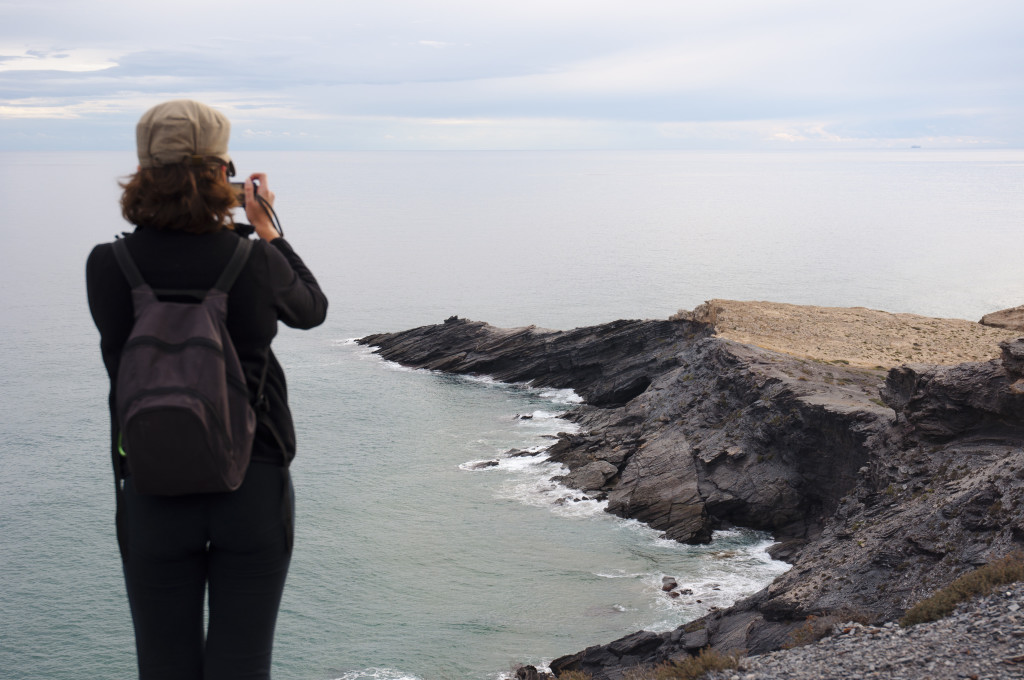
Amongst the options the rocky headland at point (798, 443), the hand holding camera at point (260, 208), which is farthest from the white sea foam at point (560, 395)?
the hand holding camera at point (260, 208)

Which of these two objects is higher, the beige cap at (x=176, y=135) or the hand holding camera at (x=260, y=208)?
the beige cap at (x=176, y=135)

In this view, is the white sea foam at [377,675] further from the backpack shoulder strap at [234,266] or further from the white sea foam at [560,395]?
the white sea foam at [560,395]

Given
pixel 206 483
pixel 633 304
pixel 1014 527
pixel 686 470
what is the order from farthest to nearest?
pixel 633 304, pixel 686 470, pixel 1014 527, pixel 206 483

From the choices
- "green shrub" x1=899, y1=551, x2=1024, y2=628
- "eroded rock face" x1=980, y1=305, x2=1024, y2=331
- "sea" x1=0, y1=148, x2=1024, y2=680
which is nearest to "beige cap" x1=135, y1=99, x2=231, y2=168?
"green shrub" x1=899, y1=551, x2=1024, y2=628

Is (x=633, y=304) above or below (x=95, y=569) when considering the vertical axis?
above

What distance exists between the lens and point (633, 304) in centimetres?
9988

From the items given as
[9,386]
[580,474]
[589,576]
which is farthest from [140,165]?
[9,386]

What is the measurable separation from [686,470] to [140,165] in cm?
3597

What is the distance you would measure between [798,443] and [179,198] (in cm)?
3417

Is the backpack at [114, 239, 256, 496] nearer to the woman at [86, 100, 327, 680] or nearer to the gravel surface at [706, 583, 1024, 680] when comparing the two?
the woman at [86, 100, 327, 680]

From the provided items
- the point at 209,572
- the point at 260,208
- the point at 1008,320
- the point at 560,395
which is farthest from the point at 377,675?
the point at 1008,320

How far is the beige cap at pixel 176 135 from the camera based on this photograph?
428 cm

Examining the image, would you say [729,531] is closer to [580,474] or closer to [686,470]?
[686,470]

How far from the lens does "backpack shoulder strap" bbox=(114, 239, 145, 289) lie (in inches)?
166
